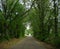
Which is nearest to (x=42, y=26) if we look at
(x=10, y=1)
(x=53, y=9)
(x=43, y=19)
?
(x=43, y=19)

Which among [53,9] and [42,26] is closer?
[53,9]

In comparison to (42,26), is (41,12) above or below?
above

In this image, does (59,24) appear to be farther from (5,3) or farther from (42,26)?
(42,26)

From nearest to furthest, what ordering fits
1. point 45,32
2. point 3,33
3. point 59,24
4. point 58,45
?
point 58,45, point 59,24, point 3,33, point 45,32

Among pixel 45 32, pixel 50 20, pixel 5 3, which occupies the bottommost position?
pixel 45 32

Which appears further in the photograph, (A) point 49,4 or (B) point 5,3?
(A) point 49,4

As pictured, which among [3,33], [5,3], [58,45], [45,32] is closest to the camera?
[58,45]

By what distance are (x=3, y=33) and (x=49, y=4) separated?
11287 millimetres

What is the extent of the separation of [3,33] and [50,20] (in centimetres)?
999

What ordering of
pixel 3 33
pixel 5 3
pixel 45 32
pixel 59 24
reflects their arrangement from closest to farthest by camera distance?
pixel 59 24
pixel 5 3
pixel 3 33
pixel 45 32

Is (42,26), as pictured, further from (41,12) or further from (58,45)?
(58,45)

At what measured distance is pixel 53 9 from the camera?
1506 inches

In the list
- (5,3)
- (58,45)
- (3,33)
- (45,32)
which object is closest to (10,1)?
(5,3)

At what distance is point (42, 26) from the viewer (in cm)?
4750
